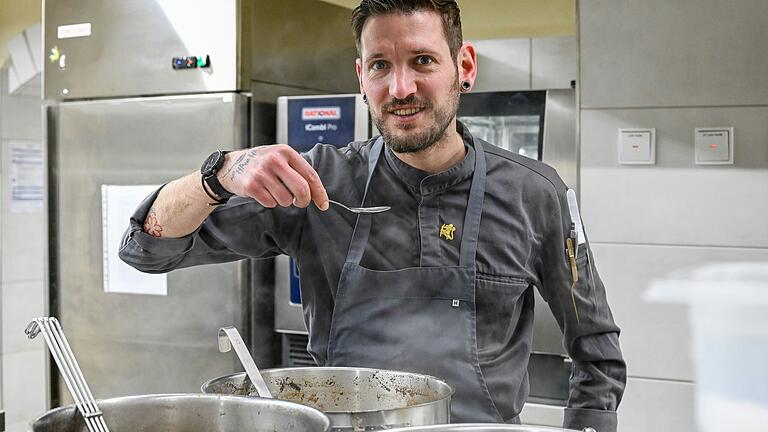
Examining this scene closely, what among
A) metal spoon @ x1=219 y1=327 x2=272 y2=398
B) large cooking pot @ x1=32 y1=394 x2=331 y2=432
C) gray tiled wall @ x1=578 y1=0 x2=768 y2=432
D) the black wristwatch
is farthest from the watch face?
gray tiled wall @ x1=578 y1=0 x2=768 y2=432

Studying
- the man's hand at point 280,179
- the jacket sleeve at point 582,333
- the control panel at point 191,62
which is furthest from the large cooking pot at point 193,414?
the control panel at point 191,62

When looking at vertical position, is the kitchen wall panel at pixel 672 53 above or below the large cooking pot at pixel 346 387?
above

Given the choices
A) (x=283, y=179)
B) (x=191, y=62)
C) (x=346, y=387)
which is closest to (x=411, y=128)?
(x=283, y=179)

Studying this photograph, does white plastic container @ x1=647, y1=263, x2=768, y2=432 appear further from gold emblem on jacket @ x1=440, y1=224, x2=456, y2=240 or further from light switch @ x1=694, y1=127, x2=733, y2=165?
gold emblem on jacket @ x1=440, y1=224, x2=456, y2=240

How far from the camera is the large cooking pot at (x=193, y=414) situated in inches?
35.9

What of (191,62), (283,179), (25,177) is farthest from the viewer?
(25,177)

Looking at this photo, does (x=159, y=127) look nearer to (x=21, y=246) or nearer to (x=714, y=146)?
(x=714, y=146)

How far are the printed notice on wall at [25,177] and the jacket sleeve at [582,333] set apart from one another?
3218 mm

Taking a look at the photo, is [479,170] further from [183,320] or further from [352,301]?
[183,320]

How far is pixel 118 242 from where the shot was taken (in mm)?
2797

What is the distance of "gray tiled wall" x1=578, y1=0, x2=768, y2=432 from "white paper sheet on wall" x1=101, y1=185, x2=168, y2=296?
1283 millimetres

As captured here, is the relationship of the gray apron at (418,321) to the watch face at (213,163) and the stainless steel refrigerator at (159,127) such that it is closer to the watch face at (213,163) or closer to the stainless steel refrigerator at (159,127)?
the watch face at (213,163)

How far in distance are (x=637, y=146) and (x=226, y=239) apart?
129 cm

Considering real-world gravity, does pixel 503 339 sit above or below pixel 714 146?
below
